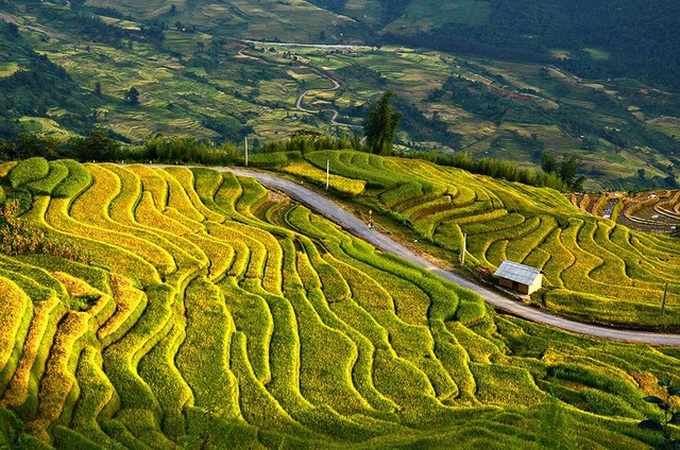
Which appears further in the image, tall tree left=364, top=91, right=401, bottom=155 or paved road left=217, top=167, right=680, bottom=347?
tall tree left=364, top=91, right=401, bottom=155

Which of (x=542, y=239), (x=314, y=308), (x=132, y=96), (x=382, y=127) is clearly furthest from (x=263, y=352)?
(x=132, y=96)

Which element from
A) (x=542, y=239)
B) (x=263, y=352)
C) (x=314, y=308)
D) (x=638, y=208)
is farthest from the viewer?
(x=638, y=208)

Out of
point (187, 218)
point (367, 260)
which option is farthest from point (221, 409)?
point (187, 218)

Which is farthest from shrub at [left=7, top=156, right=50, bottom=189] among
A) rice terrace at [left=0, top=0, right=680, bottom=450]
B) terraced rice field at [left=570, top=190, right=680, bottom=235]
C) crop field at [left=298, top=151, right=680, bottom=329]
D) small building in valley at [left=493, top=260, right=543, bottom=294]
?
terraced rice field at [left=570, top=190, right=680, bottom=235]

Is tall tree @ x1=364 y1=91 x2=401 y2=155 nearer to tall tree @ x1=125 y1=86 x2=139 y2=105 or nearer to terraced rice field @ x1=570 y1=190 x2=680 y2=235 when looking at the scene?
terraced rice field @ x1=570 y1=190 x2=680 y2=235

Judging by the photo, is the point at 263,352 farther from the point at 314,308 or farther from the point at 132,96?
the point at 132,96

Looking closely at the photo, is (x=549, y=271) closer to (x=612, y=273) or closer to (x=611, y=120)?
(x=612, y=273)
